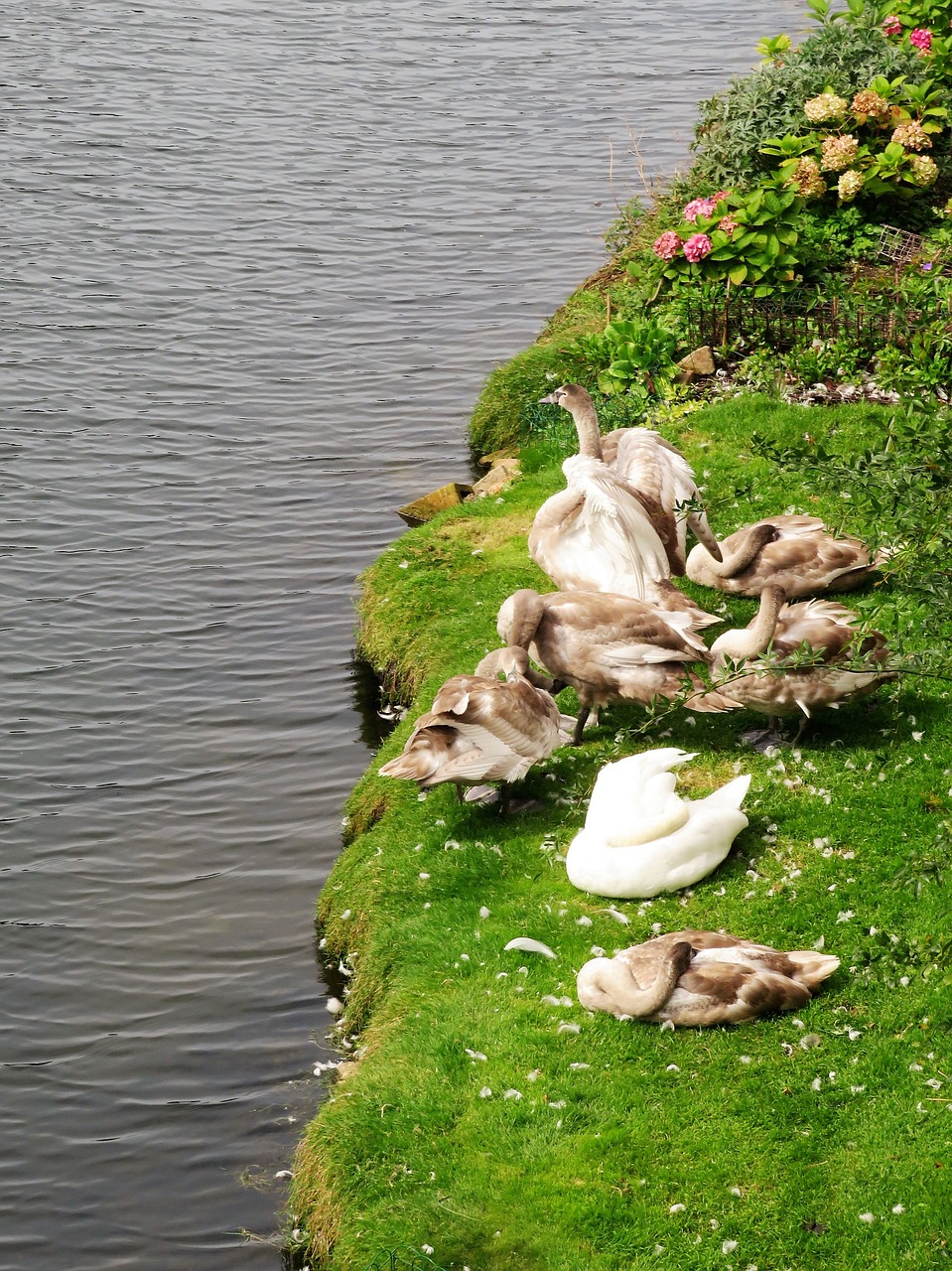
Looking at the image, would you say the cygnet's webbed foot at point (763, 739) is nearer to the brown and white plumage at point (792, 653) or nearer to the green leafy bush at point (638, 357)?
the brown and white plumage at point (792, 653)

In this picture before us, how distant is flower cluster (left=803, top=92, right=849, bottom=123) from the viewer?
17469 millimetres

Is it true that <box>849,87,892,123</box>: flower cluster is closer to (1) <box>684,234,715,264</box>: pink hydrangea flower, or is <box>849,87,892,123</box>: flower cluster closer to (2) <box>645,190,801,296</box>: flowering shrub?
(2) <box>645,190,801,296</box>: flowering shrub

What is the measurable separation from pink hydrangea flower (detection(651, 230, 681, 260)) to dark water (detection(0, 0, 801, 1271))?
4219 mm

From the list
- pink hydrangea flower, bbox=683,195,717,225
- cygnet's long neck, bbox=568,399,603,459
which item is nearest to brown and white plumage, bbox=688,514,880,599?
cygnet's long neck, bbox=568,399,603,459

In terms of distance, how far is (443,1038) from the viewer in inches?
348

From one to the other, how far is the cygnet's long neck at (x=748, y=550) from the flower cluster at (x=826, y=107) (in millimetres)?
8046

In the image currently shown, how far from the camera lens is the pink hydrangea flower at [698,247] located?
55.4 ft

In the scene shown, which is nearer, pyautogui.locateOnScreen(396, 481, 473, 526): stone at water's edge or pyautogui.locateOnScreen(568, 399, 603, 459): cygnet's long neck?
pyautogui.locateOnScreen(568, 399, 603, 459): cygnet's long neck

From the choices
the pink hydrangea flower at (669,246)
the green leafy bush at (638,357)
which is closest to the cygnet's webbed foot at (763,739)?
the green leafy bush at (638,357)

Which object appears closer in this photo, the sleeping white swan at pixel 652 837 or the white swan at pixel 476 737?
the sleeping white swan at pixel 652 837

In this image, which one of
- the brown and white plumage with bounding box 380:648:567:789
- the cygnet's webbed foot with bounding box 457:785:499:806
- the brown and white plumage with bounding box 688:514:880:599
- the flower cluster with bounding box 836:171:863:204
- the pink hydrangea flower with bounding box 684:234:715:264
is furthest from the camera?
the flower cluster with bounding box 836:171:863:204

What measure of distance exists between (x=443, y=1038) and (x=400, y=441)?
1278 centimetres

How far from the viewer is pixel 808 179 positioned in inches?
675

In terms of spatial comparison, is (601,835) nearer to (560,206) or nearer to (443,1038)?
(443,1038)
